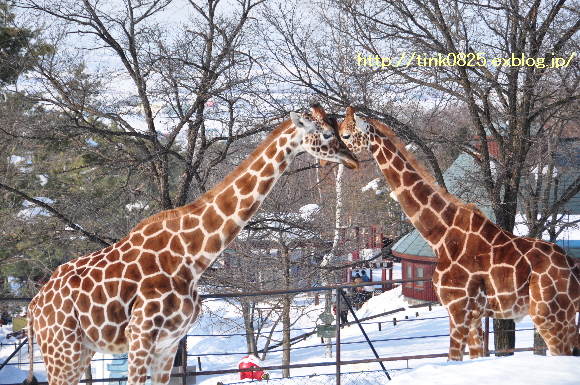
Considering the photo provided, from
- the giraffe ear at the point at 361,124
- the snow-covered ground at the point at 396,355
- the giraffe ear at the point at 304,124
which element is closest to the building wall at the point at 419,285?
the snow-covered ground at the point at 396,355

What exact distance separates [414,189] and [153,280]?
2634 mm

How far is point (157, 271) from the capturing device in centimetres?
469

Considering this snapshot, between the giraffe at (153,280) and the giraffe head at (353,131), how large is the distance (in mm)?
830

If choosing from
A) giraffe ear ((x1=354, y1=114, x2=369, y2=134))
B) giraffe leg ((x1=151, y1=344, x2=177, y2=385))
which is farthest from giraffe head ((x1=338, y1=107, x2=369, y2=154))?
giraffe leg ((x1=151, y1=344, x2=177, y2=385))

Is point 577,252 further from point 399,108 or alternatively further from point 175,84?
point 175,84

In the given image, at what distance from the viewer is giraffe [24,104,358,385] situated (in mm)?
4590

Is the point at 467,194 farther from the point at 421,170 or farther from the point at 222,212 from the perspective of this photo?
the point at 222,212

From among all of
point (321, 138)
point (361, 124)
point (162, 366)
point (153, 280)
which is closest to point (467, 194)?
point (361, 124)

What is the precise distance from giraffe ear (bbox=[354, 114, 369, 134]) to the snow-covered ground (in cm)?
215

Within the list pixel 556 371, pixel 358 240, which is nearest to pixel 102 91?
pixel 556 371

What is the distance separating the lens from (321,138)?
5.00 metres

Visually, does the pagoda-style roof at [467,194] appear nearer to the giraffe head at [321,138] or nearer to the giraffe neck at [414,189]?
the giraffe neck at [414,189]

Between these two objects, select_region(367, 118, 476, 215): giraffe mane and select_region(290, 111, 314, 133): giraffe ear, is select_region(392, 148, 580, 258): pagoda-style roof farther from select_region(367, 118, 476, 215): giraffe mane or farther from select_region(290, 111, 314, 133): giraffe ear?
select_region(290, 111, 314, 133): giraffe ear

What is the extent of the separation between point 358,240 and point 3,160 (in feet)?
33.5
